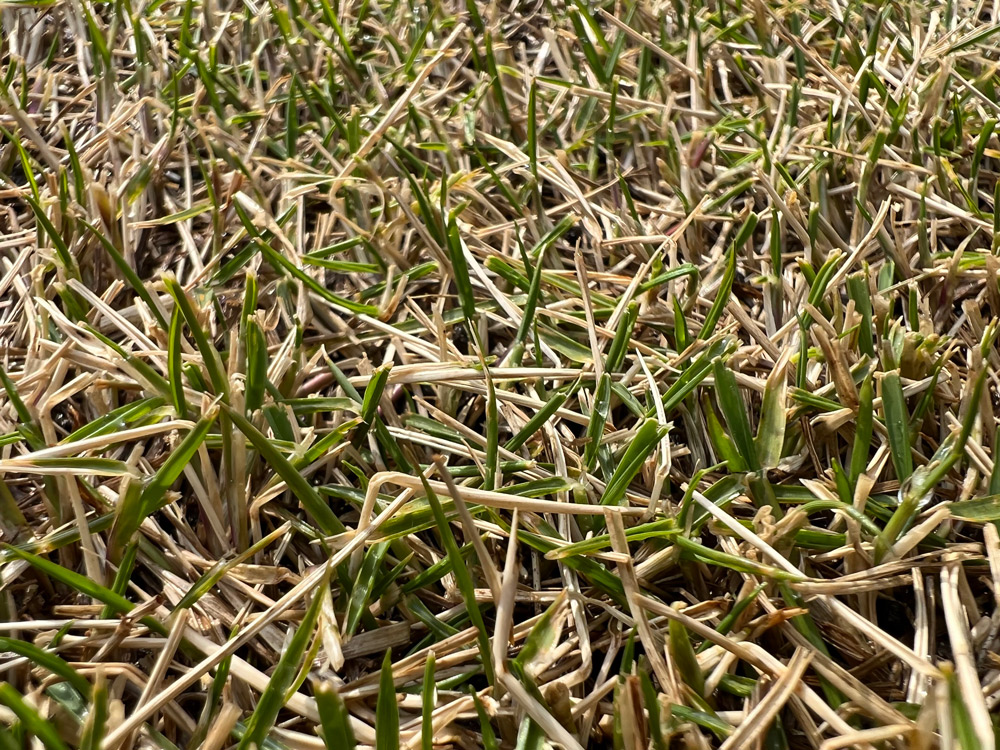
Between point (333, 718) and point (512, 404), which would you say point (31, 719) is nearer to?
point (333, 718)

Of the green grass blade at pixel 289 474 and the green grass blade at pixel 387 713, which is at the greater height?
the green grass blade at pixel 289 474

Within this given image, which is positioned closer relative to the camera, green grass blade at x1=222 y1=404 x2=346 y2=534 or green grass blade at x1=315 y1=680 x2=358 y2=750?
green grass blade at x1=315 y1=680 x2=358 y2=750

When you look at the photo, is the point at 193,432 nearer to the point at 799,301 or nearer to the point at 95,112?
the point at 799,301

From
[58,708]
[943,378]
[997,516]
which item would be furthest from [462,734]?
[943,378]

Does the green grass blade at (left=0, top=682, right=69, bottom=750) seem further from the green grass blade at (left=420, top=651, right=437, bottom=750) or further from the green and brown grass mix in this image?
the green grass blade at (left=420, top=651, right=437, bottom=750)

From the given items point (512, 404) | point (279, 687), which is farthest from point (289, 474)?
point (512, 404)

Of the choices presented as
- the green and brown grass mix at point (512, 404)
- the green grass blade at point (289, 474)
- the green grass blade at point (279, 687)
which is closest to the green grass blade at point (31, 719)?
the green and brown grass mix at point (512, 404)

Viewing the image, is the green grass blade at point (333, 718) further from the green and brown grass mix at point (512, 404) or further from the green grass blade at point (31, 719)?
the green grass blade at point (31, 719)

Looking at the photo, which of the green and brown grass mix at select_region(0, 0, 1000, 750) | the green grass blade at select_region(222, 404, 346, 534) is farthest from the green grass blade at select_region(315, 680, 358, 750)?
the green grass blade at select_region(222, 404, 346, 534)
